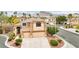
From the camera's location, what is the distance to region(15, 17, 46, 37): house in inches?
129

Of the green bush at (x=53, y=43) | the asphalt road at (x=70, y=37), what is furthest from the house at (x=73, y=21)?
the green bush at (x=53, y=43)

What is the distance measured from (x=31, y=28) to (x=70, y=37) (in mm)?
526

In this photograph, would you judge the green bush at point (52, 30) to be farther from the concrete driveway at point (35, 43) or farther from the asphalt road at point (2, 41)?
the asphalt road at point (2, 41)

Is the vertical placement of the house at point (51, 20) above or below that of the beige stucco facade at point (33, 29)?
above

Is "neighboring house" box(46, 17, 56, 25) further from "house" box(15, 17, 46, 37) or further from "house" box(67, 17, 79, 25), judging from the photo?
"house" box(67, 17, 79, 25)

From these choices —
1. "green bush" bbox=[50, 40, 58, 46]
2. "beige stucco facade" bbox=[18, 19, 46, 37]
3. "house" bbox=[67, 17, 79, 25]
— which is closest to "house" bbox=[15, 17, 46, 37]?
"beige stucco facade" bbox=[18, 19, 46, 37]

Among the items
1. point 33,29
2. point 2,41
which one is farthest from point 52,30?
point 2,41

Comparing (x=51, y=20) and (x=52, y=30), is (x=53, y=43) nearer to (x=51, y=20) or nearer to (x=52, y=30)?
(x=52, y=30)

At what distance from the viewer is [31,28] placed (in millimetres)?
3283

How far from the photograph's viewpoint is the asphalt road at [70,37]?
3240 millimetres

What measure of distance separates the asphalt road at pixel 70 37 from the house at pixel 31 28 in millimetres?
237

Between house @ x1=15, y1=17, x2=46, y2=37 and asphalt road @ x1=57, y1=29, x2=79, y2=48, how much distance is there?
24 cm

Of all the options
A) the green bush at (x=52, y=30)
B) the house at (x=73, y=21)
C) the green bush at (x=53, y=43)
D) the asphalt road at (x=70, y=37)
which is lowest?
the green bush at (x=53, y=43)
